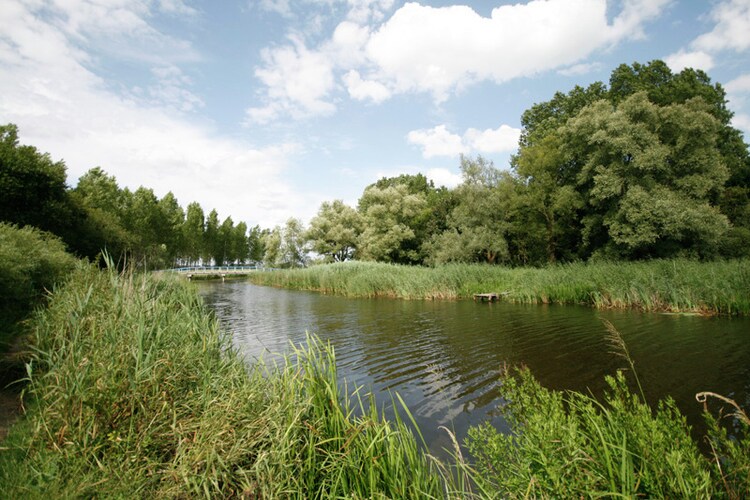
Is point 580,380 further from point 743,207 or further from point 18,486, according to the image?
point 743,207

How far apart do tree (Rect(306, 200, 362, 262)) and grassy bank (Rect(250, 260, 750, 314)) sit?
1586 centimetres

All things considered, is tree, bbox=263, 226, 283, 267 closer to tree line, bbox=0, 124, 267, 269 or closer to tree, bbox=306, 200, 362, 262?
tree line, bbox=0, 124, 267, 269

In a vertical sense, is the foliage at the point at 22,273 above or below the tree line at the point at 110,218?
below

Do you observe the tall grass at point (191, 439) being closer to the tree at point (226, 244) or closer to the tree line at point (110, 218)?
the tree line at point (110, 218)

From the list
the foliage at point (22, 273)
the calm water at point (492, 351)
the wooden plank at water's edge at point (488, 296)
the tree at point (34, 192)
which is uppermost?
the tree at point (34, 192)

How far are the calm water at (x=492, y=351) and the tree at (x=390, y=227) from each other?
2640 cm

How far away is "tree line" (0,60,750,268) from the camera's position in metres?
18.2

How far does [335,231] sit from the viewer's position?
147ft

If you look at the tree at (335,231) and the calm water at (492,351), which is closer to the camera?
the calm water at (492,351)

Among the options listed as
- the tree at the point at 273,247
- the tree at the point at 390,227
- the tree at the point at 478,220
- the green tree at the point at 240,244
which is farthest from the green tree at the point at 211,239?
the tree at the point at 478,220

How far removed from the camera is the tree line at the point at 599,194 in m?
21.6

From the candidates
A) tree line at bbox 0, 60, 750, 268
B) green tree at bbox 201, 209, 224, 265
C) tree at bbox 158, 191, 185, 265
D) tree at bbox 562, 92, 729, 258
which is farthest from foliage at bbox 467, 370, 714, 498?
green tree at bbox 201, 209, 224, 265

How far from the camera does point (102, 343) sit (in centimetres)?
418

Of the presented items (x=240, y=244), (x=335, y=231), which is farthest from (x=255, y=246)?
(x=335, y=231)
